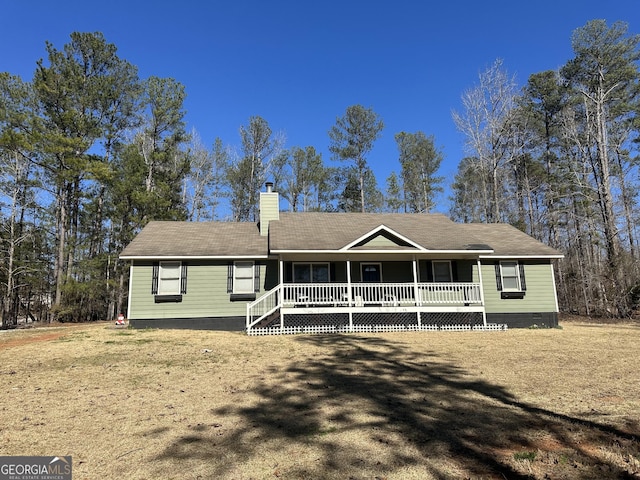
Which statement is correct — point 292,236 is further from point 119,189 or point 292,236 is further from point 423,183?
point 423,183

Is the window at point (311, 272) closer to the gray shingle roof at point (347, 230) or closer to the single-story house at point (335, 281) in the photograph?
the single-story house at point (335, 281)

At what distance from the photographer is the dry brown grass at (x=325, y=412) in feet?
11.4

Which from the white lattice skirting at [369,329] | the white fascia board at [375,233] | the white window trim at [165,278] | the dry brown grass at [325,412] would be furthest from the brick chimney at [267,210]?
the dry brown grass at [325,412]

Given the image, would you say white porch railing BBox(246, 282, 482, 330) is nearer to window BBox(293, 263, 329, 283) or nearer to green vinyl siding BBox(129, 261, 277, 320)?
window BBox(293, 263, 329, 283)

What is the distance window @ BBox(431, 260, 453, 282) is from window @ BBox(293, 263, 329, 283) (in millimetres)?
4746

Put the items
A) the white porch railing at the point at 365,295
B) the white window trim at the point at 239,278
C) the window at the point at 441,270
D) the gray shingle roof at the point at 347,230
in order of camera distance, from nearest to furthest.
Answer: the white porch railing at the point at 365,295
the gray shingle roof at the point at 347,230
the white window trim at the point at 239,278
the window at the point at 441,270

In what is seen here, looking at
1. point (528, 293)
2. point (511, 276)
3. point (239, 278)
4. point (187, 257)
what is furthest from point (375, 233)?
point (187, 257)

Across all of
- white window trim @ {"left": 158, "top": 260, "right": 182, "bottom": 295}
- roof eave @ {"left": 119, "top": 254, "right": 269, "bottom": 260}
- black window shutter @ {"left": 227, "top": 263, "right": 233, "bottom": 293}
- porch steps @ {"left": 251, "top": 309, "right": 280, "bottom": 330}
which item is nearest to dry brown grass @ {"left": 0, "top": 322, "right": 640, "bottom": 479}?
porch steps @ {"left": 251, "top": 309, "right": 280, "bottom": 330}

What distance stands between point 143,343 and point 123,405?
541 centimetres

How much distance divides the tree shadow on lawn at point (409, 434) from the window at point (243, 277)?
8.78 m

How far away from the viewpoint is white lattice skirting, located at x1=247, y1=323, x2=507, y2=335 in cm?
1309

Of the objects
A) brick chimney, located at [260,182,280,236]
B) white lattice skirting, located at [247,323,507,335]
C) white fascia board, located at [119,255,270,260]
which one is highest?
brick chimney, located at [260,182,280,236]

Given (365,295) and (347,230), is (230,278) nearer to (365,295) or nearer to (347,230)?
(365,295)

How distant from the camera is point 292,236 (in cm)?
1549
